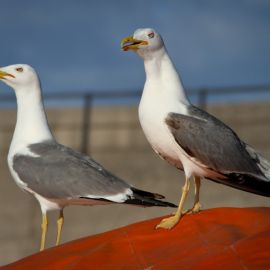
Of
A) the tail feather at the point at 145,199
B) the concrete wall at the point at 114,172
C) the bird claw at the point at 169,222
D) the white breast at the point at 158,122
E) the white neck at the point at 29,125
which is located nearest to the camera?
the bird claw at the point at 169,222

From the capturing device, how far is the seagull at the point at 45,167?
18.8 feet

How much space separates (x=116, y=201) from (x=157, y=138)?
26.0 inches

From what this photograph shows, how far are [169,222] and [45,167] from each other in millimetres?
1465

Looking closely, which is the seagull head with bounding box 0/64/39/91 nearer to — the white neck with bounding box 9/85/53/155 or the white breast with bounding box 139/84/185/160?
the white neck with bounding box 9/85/53/155

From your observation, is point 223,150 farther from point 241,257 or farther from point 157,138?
point 241,257

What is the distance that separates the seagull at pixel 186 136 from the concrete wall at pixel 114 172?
5.91 meters

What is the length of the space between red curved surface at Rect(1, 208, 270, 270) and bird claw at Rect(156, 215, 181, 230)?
32 millimetres

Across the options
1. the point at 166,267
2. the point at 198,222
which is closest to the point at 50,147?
the point at 198,222

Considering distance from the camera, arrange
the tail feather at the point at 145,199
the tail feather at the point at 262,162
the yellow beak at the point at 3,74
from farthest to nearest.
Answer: the yellow beak at the point at 3,74, the tail feather at the point at 145,199, the tail feather at the point at 262,162

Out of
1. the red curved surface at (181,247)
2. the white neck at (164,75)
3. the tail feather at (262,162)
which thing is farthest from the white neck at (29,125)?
the tail feather at (262,162)

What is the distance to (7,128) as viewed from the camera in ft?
40.9

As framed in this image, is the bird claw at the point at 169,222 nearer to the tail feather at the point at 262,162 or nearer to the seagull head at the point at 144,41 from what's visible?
the tail feather at the point at 262,162

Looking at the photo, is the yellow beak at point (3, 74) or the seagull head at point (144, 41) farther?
the yellow beak at point (3, 74)

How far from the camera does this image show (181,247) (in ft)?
14.7
